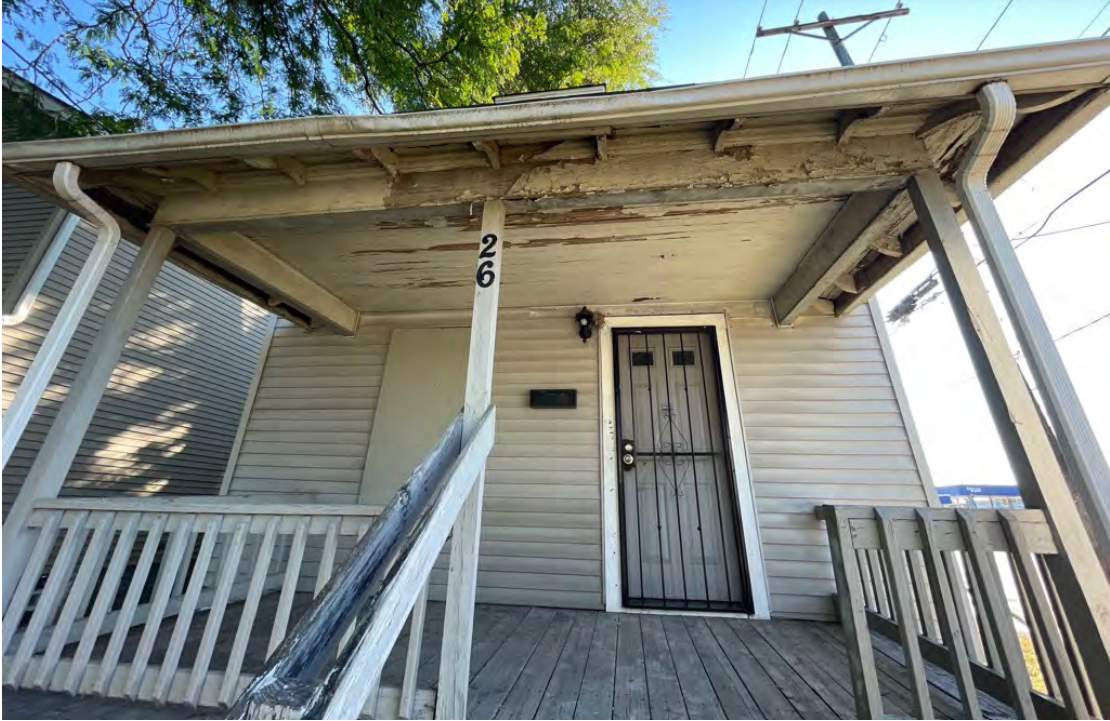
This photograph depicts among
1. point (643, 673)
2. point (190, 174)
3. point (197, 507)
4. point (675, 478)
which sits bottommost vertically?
point (643, 673)

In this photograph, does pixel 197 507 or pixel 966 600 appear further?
pixel 197 507

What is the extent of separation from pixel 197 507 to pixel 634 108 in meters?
2.49

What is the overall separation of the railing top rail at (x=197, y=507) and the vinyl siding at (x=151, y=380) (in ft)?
9.41

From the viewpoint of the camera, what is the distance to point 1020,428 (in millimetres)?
1431

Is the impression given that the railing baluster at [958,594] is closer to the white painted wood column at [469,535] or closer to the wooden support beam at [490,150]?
the white painted wood column at [469,535]

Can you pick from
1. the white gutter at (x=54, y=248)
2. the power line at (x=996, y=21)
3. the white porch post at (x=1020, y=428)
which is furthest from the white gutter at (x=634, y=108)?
the power line at (x=996, y=21)

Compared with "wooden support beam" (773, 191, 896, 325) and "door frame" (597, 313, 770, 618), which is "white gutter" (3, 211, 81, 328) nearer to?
"door frame" (597, 313, 770, 618)

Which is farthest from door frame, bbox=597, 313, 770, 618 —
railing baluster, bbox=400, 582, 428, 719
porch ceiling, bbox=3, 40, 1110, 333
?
railing baluster, bbox=400, 582, 428, 719

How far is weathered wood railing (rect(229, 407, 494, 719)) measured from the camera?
69cm


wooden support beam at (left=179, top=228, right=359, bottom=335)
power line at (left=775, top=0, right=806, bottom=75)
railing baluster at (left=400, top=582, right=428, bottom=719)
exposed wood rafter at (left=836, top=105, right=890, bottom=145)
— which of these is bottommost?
railing baluster at (left=400, top=582, right=428, bottom=719)

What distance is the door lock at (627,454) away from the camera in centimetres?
317

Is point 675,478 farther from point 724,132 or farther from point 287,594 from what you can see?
point 287,594

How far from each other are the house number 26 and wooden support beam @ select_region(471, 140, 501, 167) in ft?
1.12

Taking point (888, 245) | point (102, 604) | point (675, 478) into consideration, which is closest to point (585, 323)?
point (675, 478)
